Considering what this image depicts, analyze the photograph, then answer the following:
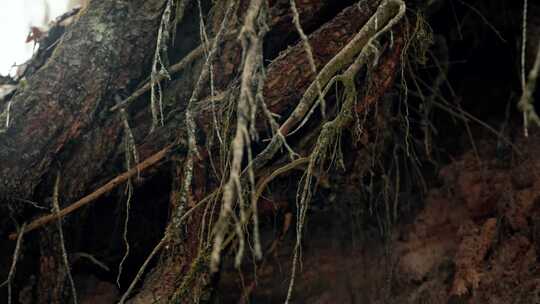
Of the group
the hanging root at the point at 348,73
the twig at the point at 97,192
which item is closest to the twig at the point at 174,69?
the twig at the point at 97,192

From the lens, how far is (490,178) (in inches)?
94.1

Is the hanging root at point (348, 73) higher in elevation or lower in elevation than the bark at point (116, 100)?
lower

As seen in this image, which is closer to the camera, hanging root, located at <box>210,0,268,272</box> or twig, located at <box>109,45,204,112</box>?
hanging root, located at <box>210,0,268,272</box>

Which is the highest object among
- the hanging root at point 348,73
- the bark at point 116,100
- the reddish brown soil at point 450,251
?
the bark at point 116,100

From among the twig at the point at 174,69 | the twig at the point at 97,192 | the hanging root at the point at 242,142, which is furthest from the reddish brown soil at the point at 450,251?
the hanging root at the point at 242,142

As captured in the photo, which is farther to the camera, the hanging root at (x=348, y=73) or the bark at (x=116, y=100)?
the bark at (x=116, y=100)

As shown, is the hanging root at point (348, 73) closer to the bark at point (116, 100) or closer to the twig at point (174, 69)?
the bark at point (116, 100)

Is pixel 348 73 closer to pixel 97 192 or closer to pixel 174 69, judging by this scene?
pixel 174 69

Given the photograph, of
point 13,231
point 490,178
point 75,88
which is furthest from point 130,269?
point 490,178

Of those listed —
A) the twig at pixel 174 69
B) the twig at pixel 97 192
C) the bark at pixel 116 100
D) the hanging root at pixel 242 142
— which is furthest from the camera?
the twig at pixel 174 69

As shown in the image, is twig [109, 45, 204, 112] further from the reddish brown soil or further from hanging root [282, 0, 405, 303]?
the reddish brown soil

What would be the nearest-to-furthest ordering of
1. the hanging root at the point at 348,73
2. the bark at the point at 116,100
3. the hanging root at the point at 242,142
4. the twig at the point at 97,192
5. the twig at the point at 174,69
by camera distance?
1. the hanging root at the point at 242,142
2. the hanging root at the point at 348,73
3. the bark at the point at 116,100
4. the twig at the point at 97,192
5. the twig at the point at 174,69

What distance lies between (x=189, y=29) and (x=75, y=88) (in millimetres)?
552

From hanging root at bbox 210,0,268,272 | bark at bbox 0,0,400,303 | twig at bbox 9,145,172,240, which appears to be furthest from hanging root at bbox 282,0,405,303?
twig at bbox 9,145,172,240
